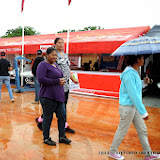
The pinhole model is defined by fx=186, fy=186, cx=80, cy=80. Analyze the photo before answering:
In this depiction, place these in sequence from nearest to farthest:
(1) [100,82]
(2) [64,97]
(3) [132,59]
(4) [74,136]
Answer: (3) [132,59]
(2) [64,97]
(4) [74,136]
(1) [100,82]

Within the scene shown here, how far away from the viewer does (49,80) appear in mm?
2881

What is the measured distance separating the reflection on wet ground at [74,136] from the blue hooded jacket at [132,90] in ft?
3.25

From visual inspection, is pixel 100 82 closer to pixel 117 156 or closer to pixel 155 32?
pixel 155 32

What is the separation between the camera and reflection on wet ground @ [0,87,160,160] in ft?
9.48

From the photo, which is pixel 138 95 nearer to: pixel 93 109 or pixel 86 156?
pixel 86 156

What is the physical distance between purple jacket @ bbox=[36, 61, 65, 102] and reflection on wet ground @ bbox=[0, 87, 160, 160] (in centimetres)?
89

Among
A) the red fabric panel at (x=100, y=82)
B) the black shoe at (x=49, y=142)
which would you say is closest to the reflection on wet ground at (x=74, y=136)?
the black shoe at (x=49, y=142)

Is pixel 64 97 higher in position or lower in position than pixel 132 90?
lower

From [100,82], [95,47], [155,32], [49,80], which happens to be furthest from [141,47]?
[155,32]

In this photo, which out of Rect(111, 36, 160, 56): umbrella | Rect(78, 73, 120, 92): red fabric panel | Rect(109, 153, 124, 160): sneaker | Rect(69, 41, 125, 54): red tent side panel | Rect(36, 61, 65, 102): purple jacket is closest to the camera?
Rect(111, 36, 160, 56): umbrella

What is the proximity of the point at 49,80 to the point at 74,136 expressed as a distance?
1.39 metres

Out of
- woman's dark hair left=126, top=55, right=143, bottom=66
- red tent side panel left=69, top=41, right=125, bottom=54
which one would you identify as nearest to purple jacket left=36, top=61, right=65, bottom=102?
woman's dark hair left=126, top=55, right=143, bottom=66

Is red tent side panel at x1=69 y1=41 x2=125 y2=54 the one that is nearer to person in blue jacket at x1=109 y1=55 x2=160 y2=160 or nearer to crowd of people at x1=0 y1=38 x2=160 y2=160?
crowd of people at x1=0 y1=38 x2=160 y2=160

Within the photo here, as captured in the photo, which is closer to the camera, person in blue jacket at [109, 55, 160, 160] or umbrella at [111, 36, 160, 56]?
person in blue jacket at [109, 55, 160, 160]
